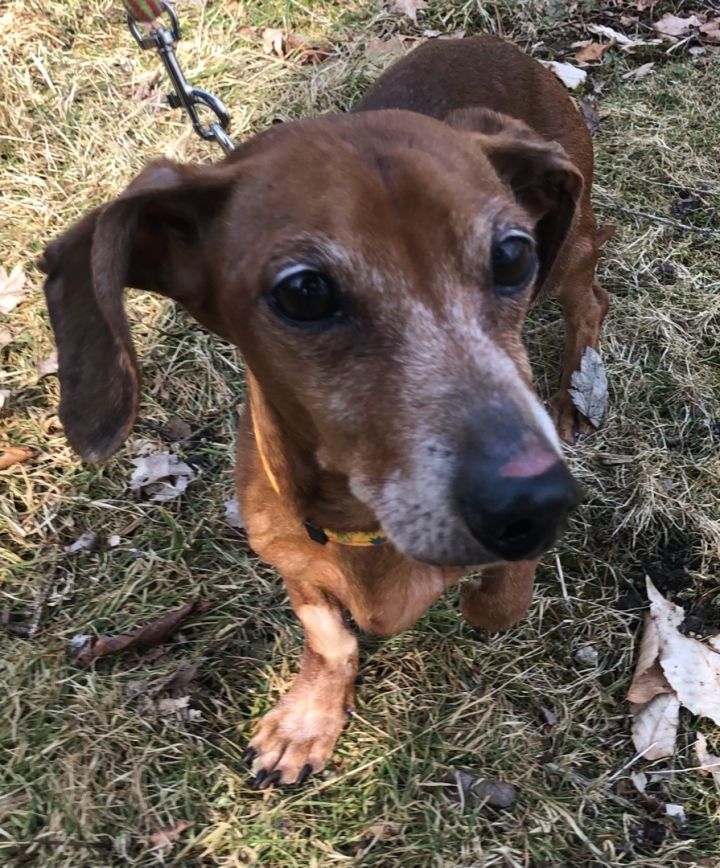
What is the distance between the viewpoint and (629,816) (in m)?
3.02

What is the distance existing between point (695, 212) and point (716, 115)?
3.02ft

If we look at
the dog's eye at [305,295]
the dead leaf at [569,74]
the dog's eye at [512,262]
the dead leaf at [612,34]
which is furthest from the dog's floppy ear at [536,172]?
the dead leaf at [612,34]

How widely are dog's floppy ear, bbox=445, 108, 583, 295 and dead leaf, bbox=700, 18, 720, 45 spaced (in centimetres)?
411

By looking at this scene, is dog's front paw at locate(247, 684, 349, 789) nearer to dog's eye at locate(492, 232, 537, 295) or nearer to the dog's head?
Answer: the dog's head

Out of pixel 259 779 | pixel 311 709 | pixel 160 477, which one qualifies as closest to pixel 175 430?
pixel 160 477

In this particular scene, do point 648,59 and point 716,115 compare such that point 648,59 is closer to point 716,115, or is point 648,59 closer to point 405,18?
point 716,115

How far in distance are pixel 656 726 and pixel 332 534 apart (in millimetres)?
1490

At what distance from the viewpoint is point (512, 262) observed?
223 centimetres

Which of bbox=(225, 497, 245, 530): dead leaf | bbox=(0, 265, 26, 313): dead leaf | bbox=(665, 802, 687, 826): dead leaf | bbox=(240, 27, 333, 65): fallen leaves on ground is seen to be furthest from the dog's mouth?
bbox=(240, 27, 333, 65): fallen leaves on ground

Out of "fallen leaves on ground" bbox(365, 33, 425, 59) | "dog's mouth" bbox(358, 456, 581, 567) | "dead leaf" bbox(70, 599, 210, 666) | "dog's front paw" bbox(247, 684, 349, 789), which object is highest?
"dog's mouth" bbox(358, 456, 581, 567)

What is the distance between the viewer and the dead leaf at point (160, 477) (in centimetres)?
396

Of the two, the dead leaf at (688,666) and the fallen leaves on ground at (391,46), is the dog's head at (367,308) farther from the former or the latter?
the fallen leaves on ground at (391,46)

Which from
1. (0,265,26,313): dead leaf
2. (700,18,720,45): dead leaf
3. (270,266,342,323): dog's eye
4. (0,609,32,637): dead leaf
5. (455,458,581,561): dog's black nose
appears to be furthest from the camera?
(700,18,720,45): dead leaf

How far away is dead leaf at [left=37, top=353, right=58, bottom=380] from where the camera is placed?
4312 mm
